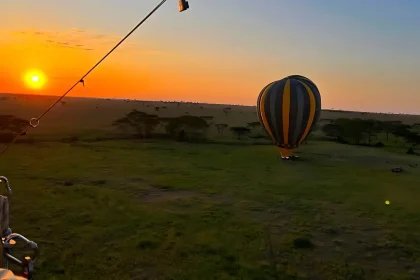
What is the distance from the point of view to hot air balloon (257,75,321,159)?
25.1m

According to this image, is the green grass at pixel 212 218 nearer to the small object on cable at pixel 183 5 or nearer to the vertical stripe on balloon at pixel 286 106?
the vertical stripe on balloon at pixel 286 106

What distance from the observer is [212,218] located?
14164 mm

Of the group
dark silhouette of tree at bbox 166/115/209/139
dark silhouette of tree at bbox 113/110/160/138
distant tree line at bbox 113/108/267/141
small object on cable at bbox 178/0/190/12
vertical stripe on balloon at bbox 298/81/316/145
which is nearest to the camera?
small object on cable at bbox 178/0/190/12

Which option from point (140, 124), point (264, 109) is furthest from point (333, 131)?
point (264, 109)

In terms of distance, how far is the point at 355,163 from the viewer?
28.9 meters

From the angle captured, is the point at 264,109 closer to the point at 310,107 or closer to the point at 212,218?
the point at 310,107

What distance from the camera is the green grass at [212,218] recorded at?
10.3 meters

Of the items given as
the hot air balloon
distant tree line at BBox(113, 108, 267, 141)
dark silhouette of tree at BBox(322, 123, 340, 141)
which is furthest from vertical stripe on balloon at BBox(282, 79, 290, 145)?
dark silhouette of tree at BBox(322, 123, 340, 141)

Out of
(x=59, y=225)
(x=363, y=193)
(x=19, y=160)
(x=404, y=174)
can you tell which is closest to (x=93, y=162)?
(x=19, y=160)

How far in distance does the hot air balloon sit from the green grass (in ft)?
6.30

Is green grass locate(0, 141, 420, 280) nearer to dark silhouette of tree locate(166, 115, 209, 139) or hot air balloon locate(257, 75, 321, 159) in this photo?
hot air balloon locate(257, 75, 321, 159)

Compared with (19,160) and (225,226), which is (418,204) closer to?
(225,226)

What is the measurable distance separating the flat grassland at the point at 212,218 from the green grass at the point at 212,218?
4 cm

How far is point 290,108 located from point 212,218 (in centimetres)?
1250
